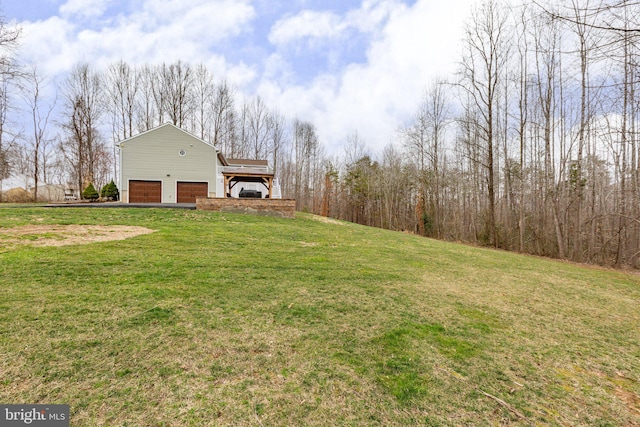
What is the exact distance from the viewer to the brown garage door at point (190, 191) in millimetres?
16097

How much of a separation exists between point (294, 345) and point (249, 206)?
377 inches

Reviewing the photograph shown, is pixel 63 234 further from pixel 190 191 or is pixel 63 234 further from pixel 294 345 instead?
pixel 190 191

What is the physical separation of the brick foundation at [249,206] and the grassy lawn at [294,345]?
260 inches

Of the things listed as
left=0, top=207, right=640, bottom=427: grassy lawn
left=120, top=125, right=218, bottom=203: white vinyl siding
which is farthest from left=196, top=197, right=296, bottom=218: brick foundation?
Result: left=0, top=207, right=640, bottom=427: grassy lawn

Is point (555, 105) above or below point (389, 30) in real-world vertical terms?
below

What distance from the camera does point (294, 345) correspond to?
226 centimetres

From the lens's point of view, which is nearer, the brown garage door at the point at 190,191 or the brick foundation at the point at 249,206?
the brick foundation at the point at 249,206

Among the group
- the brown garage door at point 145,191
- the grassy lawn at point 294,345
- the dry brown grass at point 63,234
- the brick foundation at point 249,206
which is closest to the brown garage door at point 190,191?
the brown garage door at point 145,191

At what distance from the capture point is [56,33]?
9531 millimetres

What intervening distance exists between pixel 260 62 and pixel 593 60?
16097 millimetres

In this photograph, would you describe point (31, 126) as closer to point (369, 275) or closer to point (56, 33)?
point (56, 33)

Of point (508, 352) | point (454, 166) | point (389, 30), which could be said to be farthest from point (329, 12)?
point (454, 166)

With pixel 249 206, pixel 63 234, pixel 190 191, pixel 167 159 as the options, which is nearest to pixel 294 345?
pixel 63 234

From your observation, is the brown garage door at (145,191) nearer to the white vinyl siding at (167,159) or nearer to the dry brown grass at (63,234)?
the white vinyl siding at (167,159)
